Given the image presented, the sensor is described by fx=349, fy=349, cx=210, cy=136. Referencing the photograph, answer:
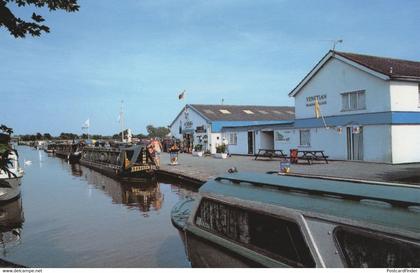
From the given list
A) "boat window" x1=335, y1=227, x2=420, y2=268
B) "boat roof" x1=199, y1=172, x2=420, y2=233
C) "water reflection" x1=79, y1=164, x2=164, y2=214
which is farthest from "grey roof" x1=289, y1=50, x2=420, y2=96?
"boat window" x1=335, y1=227, x2=420, y2=268

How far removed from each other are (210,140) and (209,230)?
33390 millimetres

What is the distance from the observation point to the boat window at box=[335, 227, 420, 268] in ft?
9.55

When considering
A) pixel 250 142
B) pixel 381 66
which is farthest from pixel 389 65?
pixel 250 142

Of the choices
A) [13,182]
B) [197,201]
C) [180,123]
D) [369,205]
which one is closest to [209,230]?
[197,201]

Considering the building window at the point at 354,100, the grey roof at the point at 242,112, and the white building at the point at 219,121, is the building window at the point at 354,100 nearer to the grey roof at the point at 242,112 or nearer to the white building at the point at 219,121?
the white building at the point at 219,121

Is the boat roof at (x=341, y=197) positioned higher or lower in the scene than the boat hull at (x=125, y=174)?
higher

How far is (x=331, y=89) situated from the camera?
2506cm

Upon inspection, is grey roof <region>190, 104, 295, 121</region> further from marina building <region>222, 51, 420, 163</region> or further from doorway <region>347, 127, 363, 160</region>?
doorway <region>347, 127, 363, 160</region>

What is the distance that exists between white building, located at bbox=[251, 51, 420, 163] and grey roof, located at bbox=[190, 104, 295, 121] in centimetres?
1373

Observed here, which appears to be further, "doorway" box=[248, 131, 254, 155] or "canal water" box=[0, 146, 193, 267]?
"doorway" box=[248, 131, 254, 155]

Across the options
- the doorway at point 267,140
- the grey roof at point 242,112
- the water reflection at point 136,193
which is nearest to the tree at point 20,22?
the water reflection at point 136,193

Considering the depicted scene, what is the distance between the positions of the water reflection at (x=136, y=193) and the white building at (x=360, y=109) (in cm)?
1252

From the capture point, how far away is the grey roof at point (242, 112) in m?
41.3

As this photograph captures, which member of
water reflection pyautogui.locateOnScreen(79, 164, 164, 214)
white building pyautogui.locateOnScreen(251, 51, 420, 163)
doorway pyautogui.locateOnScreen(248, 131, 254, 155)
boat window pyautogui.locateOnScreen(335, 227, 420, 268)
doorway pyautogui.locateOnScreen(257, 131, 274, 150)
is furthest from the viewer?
doorway pyautogui.locateOnScreen(248, 131, 254, 155)
